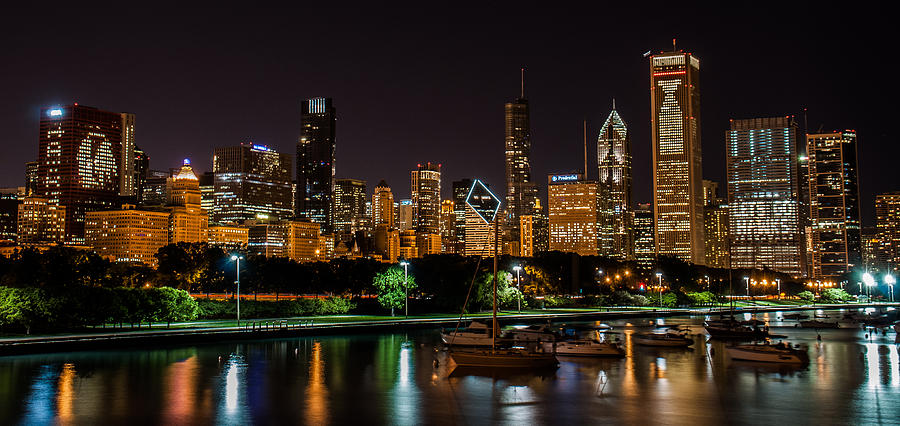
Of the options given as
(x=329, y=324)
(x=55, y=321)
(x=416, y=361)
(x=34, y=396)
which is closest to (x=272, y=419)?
(x=34, y=396)

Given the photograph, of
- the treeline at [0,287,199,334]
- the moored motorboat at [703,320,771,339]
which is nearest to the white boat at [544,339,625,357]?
the moored motorboat at [703,320,771,339]

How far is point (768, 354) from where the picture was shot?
59250 millimetres

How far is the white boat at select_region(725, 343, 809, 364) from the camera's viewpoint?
58.4m

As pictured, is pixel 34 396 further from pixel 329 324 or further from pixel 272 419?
pixel 329 324

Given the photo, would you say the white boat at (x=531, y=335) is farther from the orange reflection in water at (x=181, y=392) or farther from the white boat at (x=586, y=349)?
the orange reflection in water at (x=181, y=392)

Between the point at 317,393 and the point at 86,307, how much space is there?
36.8m

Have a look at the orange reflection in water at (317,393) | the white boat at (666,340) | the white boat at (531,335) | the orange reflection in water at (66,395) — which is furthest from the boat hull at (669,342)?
the orange reflection in water at (66,395)

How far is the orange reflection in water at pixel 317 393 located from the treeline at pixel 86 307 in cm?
2373

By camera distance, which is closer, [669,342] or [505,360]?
[505,360]

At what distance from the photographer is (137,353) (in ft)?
204

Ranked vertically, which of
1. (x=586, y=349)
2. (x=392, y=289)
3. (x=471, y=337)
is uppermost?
(x=392, y=289)

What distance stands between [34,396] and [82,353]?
1952 centimetres

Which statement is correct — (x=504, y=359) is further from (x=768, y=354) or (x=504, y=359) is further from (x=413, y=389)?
(x=768, y=354)

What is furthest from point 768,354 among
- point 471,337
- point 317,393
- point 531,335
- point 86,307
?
point 86,307
